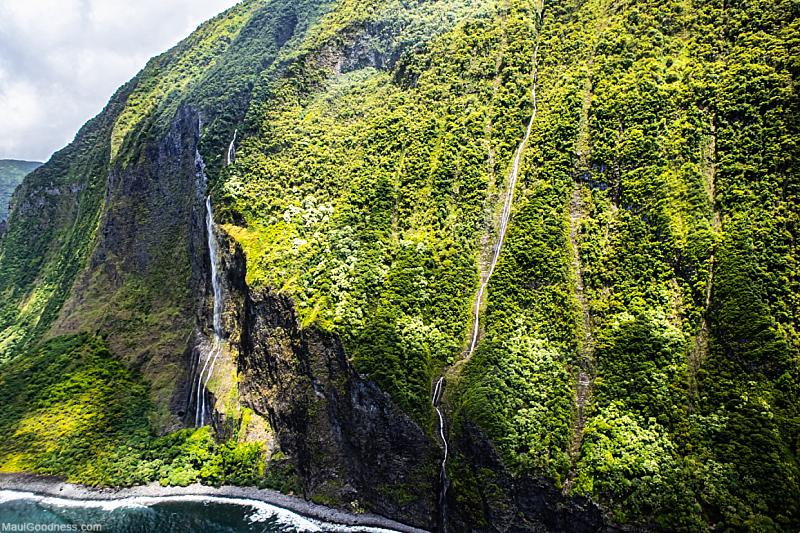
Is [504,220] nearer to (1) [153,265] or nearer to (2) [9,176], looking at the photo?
(1) [153,265]

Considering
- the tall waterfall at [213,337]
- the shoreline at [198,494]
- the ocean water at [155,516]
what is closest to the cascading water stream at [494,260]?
the shoreline at [198,494]

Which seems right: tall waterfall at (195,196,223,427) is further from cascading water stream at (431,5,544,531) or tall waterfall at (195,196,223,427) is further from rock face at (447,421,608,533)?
rock face at (447,421,608,533)

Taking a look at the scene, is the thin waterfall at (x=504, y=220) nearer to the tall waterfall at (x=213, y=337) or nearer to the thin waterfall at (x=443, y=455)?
the thin waterfall at (x=443, y=455)

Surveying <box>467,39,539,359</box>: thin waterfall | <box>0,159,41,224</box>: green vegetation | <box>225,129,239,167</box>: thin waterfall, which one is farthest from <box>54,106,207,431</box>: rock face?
<box>0,159,41,224</box>: green vegetation

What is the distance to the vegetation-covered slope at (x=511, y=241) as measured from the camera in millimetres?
45375

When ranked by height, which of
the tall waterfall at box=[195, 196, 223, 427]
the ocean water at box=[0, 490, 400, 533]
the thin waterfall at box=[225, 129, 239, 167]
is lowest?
the ocean water at box=[0, 490, 400, 533]

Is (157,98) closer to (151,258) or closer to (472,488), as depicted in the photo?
(151,258)

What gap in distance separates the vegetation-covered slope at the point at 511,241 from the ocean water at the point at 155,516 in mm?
3376

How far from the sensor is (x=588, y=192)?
2338 inches

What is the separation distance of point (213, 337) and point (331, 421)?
82.3 ft

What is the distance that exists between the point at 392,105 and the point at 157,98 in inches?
2310

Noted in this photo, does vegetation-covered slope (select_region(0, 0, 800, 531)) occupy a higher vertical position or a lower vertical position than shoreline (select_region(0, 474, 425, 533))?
higher

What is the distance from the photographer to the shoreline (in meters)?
54.2

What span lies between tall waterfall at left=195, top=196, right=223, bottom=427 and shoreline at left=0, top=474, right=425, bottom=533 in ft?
31.6
